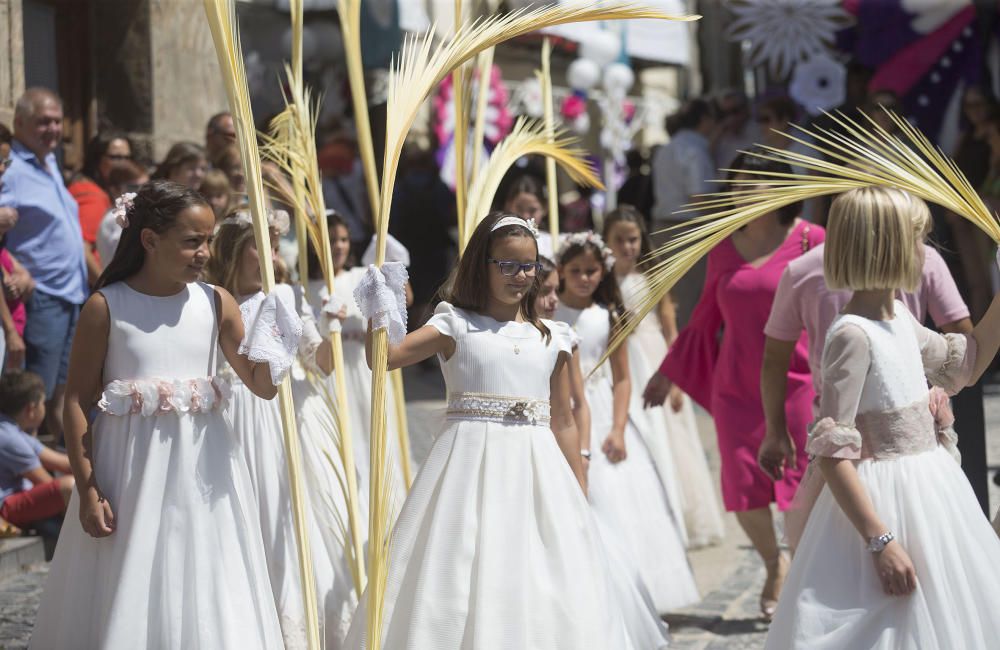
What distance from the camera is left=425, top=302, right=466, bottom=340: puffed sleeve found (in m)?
4.40

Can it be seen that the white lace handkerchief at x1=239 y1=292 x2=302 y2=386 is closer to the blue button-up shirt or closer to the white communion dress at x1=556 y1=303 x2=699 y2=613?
the white communion dress at x1=556 y1=303 x2=699 y2=613

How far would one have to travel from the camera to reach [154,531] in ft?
13.4

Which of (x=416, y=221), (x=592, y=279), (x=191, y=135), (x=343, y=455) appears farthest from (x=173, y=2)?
(x=343, y=455)

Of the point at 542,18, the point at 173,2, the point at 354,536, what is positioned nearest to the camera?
the point at 542,18

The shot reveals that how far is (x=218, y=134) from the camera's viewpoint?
314 inches

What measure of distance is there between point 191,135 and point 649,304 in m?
6.07

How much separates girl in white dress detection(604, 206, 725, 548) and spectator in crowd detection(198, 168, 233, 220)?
6.19 ft

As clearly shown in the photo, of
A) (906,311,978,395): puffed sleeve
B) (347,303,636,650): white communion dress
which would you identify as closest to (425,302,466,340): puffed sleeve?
(347,303,636,650): white communion dress

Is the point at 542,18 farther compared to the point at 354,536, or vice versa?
the point at 354,536

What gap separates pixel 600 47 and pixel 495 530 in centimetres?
1187

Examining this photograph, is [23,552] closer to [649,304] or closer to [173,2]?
[649,304]

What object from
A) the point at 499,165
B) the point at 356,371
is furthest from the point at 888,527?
the point at 356,371

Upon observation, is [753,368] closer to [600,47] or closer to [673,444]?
[673,444]

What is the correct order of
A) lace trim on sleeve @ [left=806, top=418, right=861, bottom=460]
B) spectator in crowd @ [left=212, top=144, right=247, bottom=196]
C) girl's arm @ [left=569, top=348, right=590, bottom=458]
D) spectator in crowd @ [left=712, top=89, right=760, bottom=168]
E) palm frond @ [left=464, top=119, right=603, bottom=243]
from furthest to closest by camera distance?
spectator in crowd @ [left=712, top=89, right=760, bottom=168]
spectator in crowd @ [left=212, top=144, right=247, bottom=196]
girl's arm @ [left=569, top=348, right=590, bottom=458]
palm frond @ [left=464, top=119, right=603, bottom=243]
lace trim on sleeve @ [left=806, top=418, right=861, bottom=460]
